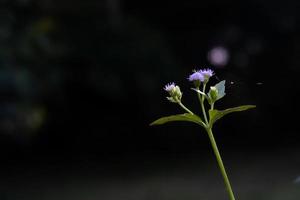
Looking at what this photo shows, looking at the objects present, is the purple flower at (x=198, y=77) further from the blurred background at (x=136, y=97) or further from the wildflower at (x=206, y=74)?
the blurred background at (x=136, y=97)

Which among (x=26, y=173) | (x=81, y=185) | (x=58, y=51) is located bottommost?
(x=81, y=185)

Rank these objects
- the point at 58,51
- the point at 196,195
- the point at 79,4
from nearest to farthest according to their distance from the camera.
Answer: the point at 196,195, the point at 58,51, the point at 79,4

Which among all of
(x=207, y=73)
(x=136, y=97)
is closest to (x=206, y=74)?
(x=207, y=73)

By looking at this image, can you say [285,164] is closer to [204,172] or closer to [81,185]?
[204,172]

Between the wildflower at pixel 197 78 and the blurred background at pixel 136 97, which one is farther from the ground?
the blurred background at pixel 136 97

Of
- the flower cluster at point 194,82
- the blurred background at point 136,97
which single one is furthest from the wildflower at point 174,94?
the blurred background at point 136,97

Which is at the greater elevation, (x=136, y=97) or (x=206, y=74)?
(x=136, y=97)

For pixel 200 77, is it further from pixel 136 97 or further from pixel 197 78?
pixel 136 97

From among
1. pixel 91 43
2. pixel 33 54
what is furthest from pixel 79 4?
pixel 33 54
